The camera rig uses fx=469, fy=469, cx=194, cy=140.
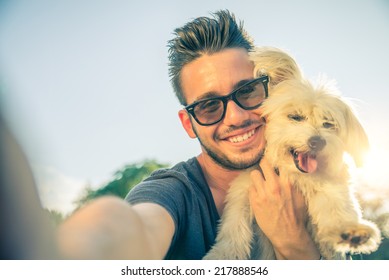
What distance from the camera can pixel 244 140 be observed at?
2.59 metres

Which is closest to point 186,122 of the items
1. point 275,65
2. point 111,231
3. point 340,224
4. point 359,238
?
point 275,65

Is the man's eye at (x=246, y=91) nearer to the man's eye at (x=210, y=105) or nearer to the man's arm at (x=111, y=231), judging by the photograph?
the man's eye at (x=210, y=105)

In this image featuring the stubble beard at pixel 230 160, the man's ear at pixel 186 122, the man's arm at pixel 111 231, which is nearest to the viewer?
the man's arm at pixel 111 231

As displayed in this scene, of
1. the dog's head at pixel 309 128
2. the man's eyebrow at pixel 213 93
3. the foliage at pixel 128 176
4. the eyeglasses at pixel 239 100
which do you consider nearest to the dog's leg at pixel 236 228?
the dog's head at pixel 309 128

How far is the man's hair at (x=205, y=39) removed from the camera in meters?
2.71

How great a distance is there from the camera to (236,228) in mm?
2502

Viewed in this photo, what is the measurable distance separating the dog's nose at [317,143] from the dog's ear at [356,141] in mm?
216

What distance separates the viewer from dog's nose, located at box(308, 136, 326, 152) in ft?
7.56

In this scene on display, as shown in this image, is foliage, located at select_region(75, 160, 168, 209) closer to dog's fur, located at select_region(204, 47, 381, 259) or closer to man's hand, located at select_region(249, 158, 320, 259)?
dog's fur, located at select_region(204, 47, 381, 259)

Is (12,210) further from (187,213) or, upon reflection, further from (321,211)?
(321,211)

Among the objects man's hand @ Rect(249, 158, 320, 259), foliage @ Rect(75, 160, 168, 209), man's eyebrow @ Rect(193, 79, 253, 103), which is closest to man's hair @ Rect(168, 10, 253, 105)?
man's eyebrow @ Rect(193, 79, 253, 103)

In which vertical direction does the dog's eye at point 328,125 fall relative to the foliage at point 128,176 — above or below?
above

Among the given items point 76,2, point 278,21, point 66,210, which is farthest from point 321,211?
point 76,2
